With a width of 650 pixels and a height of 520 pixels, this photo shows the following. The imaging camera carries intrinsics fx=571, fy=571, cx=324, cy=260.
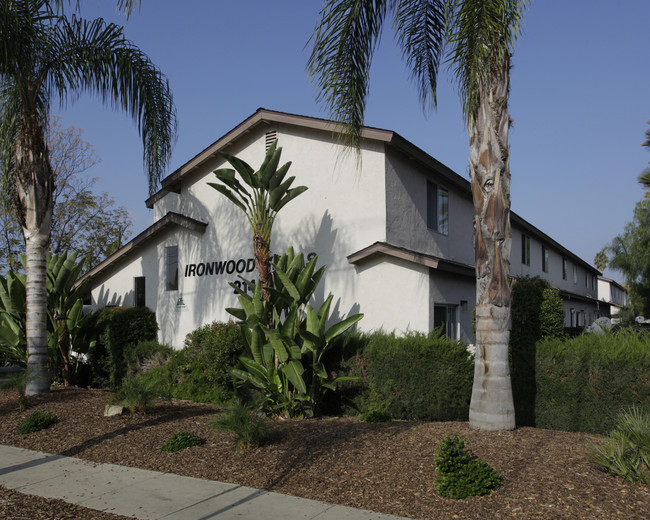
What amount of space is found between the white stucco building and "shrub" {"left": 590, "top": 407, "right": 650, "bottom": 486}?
6017 mm

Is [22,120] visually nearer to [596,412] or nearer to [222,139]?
[222,139]

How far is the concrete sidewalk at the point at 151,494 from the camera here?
5688 millimetres

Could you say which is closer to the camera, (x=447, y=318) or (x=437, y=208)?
(x=447, y=318)

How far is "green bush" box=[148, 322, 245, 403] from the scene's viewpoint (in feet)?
40.7

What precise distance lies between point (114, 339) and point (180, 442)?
26.9 feet

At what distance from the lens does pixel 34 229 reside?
12.3 meters

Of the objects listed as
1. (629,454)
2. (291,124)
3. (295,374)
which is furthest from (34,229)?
(629,454)

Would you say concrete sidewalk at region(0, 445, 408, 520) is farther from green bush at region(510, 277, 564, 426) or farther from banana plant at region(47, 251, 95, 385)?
banana plant at region(47, 251, 95, 385)

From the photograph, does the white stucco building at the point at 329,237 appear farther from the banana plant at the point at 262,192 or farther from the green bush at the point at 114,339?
the banana plant at the point at 262,192

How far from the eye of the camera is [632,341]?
8.83 meters

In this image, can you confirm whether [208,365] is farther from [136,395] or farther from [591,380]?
[591,380]

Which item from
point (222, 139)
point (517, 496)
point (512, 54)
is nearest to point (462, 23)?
point (512, 54)

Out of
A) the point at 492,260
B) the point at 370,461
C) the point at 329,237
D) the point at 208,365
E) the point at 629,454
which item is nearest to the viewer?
the point at 629,454

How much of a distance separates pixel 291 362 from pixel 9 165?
25.9 feet
